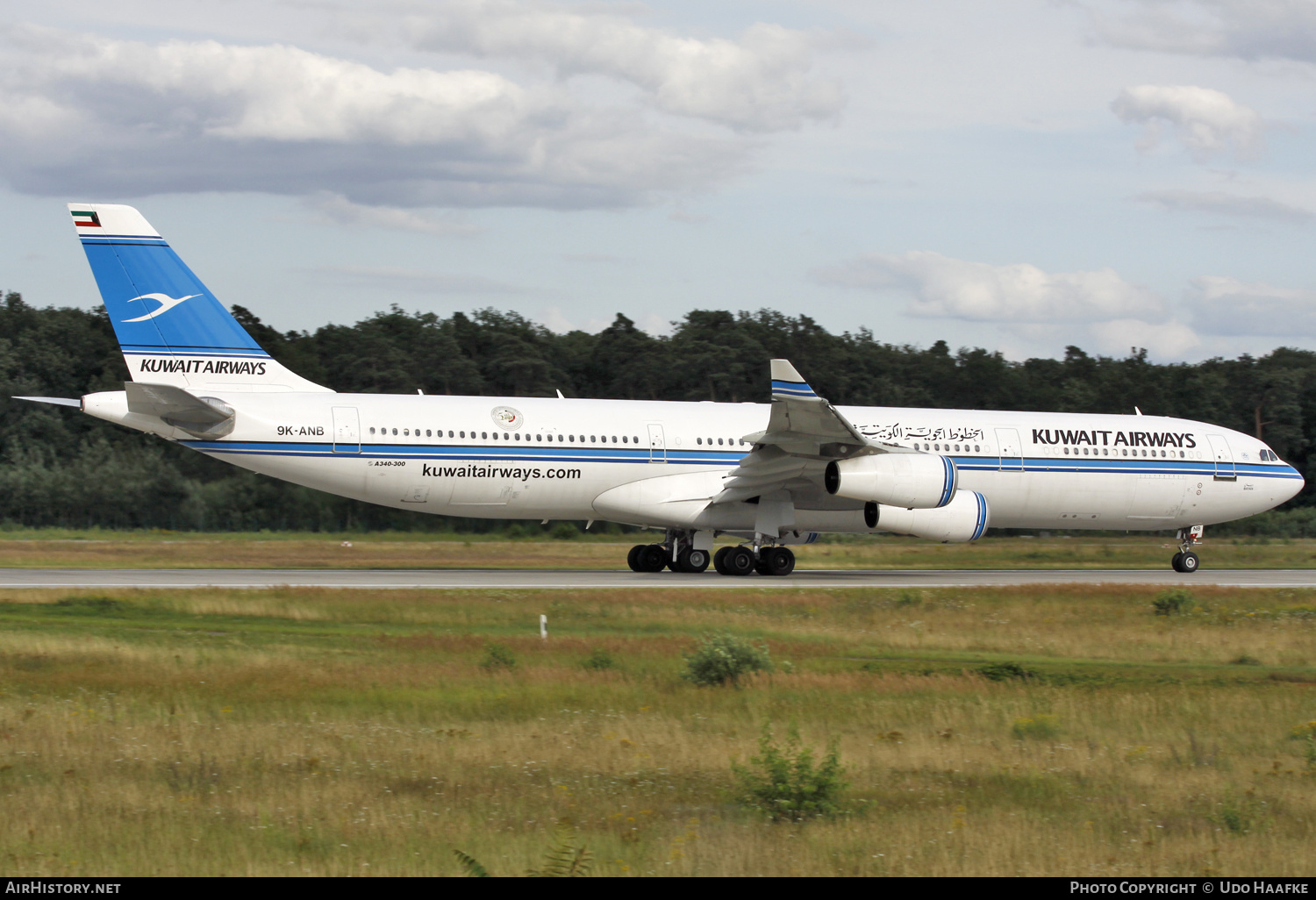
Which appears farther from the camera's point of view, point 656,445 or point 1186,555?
point 1186,555

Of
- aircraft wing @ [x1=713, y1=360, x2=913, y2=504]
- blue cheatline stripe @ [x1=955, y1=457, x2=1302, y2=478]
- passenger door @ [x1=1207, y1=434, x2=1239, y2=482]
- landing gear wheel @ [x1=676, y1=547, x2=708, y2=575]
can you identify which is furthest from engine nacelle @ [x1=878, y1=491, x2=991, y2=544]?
passenger door @ [x1=1207, y1=434, x2=1239, y2=482]

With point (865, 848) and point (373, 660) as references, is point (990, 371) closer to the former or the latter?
point (373, 660)

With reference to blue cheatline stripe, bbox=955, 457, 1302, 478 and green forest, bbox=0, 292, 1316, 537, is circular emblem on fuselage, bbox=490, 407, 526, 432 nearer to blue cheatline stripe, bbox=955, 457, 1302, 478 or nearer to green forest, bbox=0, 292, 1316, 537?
blue cheatline stripe, bbox=955, 457, 1302, 478

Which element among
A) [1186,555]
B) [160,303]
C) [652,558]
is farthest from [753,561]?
[160,303]

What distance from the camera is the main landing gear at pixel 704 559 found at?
88.5 feet

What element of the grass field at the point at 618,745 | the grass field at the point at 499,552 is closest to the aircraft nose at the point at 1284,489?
the grass field at the point at 499,552

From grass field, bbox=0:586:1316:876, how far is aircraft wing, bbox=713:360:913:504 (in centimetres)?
672

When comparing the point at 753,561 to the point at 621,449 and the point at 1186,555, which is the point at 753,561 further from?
the point at 1186,555

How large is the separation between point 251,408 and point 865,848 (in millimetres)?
19477

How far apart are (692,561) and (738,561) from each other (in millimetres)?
1172

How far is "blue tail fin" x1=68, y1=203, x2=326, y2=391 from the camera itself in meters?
24.3

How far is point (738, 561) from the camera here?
2692 cm

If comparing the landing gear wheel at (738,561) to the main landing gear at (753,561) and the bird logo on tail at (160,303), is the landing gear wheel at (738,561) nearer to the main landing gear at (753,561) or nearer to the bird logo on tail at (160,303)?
the main landing gear at (753,561)

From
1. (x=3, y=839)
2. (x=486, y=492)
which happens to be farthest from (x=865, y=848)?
(x=486, y=492)
